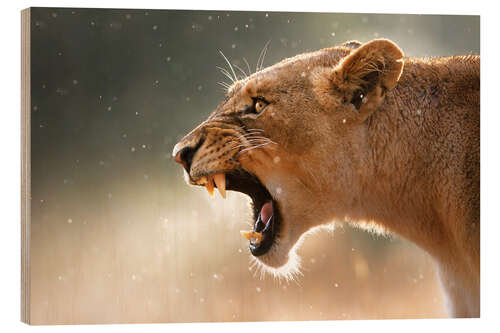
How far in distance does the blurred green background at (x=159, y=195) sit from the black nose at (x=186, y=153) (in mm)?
765

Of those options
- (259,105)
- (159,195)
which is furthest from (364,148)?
(159,195)

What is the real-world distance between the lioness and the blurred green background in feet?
2.52

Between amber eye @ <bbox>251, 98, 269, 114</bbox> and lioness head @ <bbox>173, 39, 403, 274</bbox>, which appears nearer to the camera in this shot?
lioness head @ <bbox>173, 39, 403, 274</bbox>

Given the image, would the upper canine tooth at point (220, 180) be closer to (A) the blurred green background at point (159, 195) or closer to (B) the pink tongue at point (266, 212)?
(B) the pink tongue at point (266, 212)

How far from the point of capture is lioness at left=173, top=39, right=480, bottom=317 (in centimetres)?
370

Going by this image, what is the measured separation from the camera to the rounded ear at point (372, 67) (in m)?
3.64

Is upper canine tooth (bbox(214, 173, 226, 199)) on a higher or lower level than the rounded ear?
lower

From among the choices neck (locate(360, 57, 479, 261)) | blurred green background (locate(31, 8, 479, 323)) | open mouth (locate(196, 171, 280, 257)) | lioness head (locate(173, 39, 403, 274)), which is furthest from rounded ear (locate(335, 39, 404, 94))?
blurred green background (locate(31, 8, 479, 323))

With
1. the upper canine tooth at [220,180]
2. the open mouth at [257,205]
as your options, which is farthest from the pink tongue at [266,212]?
the upper canine tooth at [220,180]

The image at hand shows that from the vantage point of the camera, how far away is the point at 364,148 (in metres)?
3.75

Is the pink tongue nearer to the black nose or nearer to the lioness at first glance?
the lioness

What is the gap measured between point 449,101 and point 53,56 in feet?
8.23

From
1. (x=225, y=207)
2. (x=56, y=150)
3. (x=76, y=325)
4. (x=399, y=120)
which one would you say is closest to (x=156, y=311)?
(x=76, y=325)

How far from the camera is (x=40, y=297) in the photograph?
4383mm
